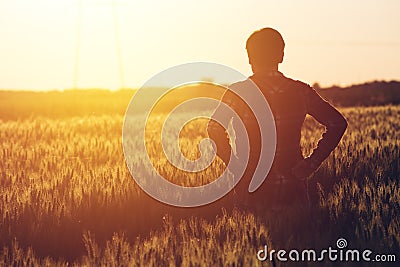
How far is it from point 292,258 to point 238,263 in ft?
1.20

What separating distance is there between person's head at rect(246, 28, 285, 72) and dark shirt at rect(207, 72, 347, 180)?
0.24 ft

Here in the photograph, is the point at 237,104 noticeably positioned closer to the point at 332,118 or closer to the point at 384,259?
the point at 332,118

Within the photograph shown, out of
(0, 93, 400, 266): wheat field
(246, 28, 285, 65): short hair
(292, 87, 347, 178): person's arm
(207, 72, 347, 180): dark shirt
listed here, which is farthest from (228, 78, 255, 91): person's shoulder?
(0, 93, 400, 266): wheat field

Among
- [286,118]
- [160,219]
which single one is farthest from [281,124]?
[160,219]

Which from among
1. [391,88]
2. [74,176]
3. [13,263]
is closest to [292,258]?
[13,263]

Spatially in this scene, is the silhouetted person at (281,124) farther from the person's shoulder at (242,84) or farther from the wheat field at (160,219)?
the wheat field at (160,219)

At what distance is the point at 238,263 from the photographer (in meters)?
4.11

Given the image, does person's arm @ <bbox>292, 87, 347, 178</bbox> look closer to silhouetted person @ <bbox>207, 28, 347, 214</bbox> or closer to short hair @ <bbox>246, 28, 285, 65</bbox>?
silhouetted person @ <bbox>207, 28, 347, 214</bbox>

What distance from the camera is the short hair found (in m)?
4.82

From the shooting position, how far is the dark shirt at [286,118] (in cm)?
489

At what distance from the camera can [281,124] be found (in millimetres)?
4906

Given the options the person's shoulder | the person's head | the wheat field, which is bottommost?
the wheat field

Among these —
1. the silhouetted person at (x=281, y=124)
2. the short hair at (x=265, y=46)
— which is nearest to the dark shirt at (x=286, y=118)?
the silhouetted person at (x=281, y=124)

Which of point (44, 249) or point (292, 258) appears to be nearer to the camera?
point (292, 258)
